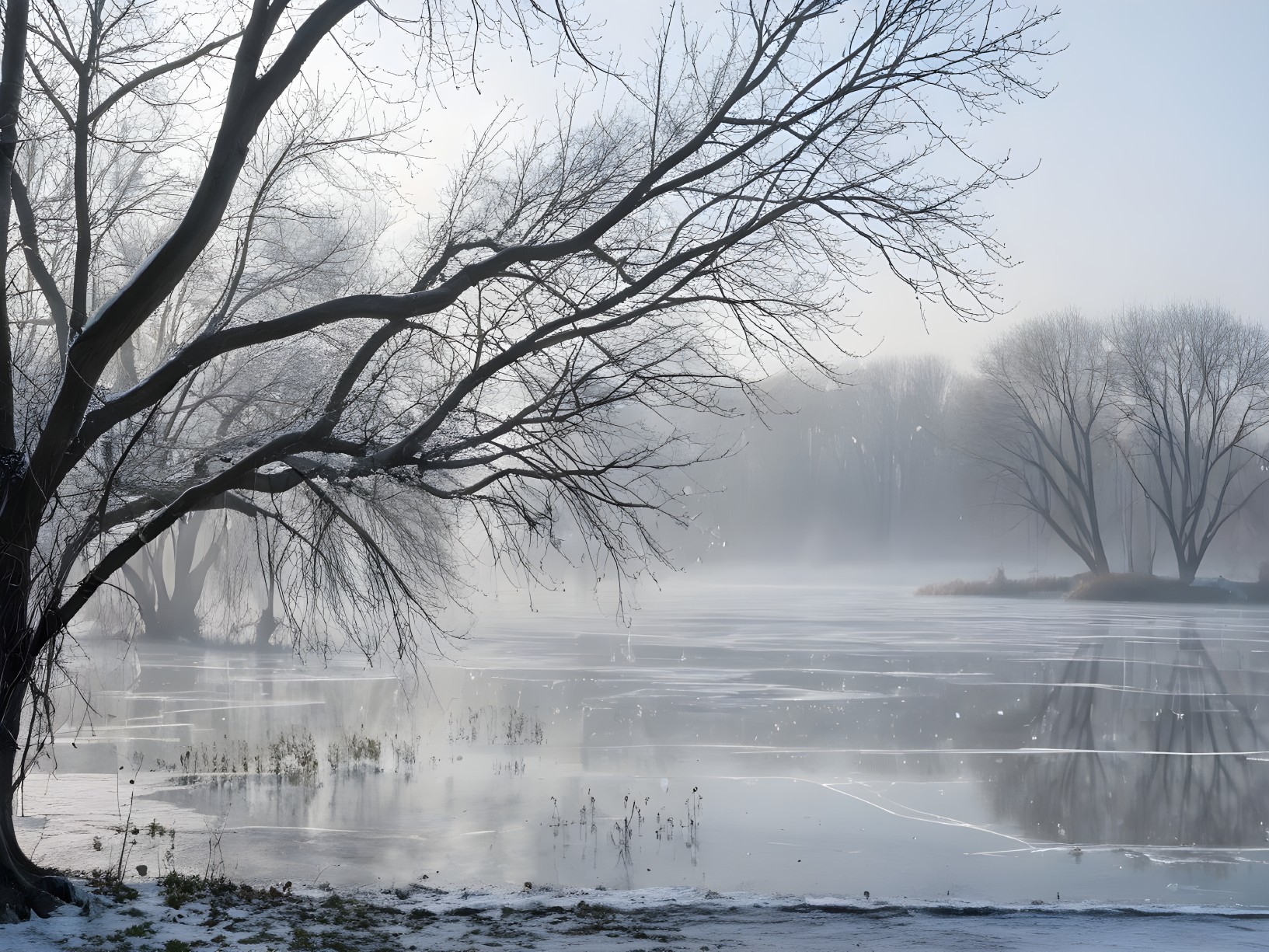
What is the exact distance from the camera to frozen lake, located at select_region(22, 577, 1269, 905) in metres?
9.14

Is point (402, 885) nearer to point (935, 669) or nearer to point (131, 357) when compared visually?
point (131, 357)

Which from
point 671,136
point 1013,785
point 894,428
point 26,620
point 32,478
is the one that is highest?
point 894,428

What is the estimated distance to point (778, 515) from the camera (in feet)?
281

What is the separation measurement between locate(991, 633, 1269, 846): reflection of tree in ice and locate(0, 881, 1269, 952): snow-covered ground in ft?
9.84

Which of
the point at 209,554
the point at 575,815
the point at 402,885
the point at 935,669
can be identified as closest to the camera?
the point at 402,885

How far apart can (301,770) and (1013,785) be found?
8142 mm

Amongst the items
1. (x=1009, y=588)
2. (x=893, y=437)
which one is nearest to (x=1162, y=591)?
(x=1009, y=588)

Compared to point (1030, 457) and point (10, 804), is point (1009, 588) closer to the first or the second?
point (1030, 457)

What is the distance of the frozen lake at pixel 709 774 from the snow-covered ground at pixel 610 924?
79 centimetres

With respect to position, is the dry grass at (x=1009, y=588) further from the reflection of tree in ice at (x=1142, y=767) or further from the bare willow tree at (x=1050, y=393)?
the reflection of tree in ice at (x=1142, y=767)

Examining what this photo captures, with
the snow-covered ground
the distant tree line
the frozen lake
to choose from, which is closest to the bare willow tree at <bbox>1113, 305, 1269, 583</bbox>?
the distant tree line

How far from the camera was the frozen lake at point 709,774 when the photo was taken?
914 centimetres

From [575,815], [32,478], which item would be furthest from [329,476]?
[575,815]

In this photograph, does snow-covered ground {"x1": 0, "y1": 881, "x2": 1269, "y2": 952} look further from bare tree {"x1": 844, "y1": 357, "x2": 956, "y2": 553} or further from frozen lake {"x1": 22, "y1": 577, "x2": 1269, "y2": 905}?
bare tree {"x1": 844, "y1": 357, "x2": 956, "y2": 553}
